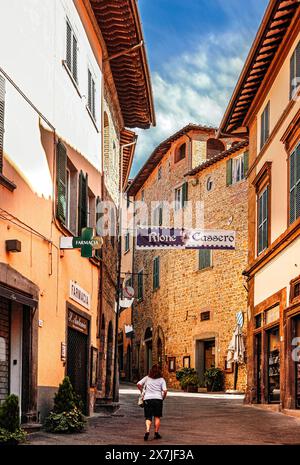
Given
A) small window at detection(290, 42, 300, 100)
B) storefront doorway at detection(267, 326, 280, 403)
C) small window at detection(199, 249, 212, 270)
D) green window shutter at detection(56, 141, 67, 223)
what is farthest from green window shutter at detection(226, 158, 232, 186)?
green window shutter at detection(56, 141, 67, 223)

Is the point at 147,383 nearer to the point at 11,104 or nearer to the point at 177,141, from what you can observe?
the point at 11,104

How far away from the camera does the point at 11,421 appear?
11.7m

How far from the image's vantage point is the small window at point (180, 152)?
150 feet

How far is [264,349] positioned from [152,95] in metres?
7.75

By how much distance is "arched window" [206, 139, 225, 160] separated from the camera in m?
44.8

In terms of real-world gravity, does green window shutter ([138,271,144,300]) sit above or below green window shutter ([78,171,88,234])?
below

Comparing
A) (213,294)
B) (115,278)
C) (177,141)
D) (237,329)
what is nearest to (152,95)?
(115,278)

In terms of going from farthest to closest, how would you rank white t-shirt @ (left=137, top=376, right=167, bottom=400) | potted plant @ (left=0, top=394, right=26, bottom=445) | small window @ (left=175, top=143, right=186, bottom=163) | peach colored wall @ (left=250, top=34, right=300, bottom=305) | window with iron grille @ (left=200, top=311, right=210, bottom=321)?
small window @ (left=175, top=143, right=186, bottom=163) → window with iron grille @ (left=200, top=311, right=210, bottom=321) → peach colored wall @ (left=250, top=34, right=300, bottom=305) → white t-shirt @ (left=137, top=376, right=167, bottom=400) → potted plant @ (left=0, top=394, right=26, bottom=445)

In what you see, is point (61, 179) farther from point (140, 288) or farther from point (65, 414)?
point (140, 288)

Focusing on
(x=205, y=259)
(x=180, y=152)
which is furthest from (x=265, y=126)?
(x=180, y=152)

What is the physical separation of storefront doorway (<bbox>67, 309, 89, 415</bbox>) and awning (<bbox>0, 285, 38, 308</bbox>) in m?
3.44

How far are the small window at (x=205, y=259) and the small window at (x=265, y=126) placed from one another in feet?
52.3

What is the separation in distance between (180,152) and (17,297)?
111 feet

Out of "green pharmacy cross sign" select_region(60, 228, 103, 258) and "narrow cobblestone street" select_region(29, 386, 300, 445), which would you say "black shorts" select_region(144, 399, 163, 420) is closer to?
"narrow cobblestone street" select_region(29, 386, 300, 445)
